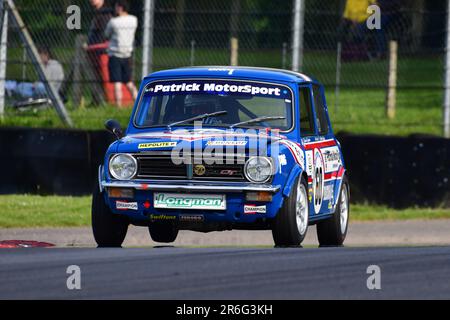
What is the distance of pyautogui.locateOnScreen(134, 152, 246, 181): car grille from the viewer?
30.9ft

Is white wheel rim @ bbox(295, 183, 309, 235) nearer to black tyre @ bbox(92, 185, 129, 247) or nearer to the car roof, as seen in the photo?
the car roof

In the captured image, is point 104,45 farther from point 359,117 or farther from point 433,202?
point 433,202

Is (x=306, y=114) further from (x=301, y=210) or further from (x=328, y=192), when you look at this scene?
(x=301, y=210)

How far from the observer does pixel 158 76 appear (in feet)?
34.8

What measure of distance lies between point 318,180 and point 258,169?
1107 millimetres

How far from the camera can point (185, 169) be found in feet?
31.1

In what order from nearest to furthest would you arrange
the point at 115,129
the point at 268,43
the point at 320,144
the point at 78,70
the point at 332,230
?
the point at 115,129 < the point at 320,144 < the point at 332,230 < the point at 268,43 < the point at 78,70

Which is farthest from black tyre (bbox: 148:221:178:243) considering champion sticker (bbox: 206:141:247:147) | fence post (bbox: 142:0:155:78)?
fence post (bbox: 142:0:155:78)


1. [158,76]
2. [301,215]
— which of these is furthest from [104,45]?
[301,215]

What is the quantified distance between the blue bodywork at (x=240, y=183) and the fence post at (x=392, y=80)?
275 inches

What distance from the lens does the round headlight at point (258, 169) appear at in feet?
30.7

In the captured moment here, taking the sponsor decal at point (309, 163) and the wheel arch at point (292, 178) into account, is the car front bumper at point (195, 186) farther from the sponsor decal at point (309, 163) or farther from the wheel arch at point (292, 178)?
the sponsor decal at point (309, 163)

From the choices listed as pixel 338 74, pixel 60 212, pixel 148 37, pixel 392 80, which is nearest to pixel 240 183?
pixel 60 212

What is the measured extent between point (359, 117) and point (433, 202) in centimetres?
347
